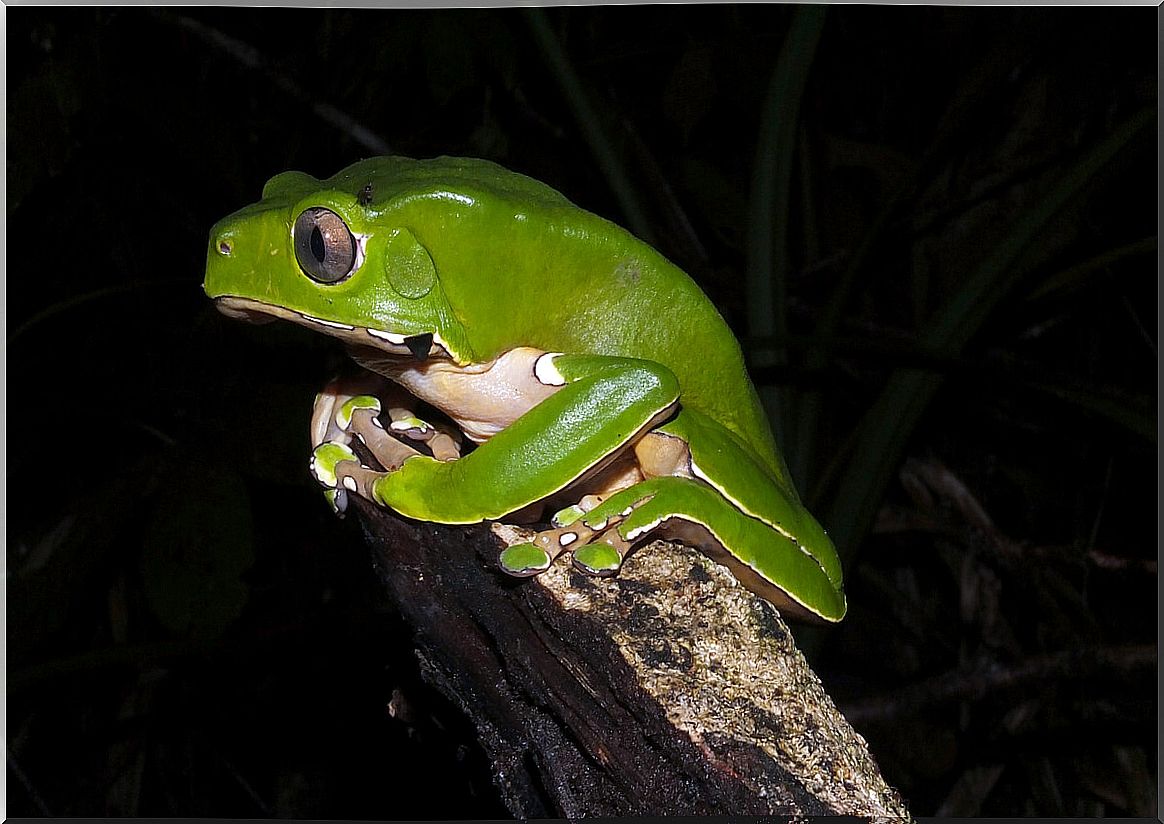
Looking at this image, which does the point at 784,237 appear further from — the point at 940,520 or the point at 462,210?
the point at 462,210

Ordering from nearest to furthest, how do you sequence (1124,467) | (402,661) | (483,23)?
1. (402,661)
2. (483,23)
3. (1124,467)

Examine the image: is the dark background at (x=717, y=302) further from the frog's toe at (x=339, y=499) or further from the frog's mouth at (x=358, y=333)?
the frog's mouth at (x=358, y=333)

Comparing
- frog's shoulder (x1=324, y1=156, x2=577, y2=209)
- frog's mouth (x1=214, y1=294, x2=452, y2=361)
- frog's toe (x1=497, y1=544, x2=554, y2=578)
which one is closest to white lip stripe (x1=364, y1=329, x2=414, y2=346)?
frog's mouth (x1=214, y1=294, x2=452, y2=361)

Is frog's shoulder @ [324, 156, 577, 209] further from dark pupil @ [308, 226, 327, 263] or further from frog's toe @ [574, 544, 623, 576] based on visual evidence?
frog's toe @ [574, 544, 623, 576]

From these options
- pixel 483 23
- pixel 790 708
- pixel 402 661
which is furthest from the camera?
pixel 483 23

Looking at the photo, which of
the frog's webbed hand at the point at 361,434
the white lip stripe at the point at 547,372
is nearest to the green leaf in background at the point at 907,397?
the frog's webbed hand at the point at 361,434

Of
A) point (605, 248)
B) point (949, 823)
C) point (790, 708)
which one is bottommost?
point (949, 823)

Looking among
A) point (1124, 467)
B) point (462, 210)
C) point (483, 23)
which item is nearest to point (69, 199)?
point (483, 23)

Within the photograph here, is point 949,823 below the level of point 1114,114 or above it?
below
